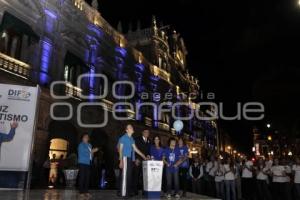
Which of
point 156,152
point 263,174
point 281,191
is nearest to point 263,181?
point 263,174

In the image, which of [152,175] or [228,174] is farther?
[228,174]

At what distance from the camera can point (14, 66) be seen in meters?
16.4

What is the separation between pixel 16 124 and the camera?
394 inches

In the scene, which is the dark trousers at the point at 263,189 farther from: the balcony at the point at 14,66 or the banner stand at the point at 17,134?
the balcony at the point at 14,66

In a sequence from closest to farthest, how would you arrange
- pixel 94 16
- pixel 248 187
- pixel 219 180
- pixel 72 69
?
pixel 219 180 < pixel 248 187 < pixel 72 69 < pixel 94 16

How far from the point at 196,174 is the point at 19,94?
9060mm

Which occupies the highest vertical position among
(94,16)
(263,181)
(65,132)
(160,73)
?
(94,16)

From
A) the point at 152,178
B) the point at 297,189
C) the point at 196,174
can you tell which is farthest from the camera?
the point at 196,174

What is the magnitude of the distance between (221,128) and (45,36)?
59336 millimetres

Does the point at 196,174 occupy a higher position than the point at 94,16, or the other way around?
the point at 94,16

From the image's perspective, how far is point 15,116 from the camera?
10.1 metres

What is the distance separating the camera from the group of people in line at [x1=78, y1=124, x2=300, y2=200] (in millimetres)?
9820

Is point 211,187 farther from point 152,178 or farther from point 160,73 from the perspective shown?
point 160,73

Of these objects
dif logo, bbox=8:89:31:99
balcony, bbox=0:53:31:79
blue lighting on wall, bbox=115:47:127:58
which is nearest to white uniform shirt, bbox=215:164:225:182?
dif logo, bbox=8:89:31:99
